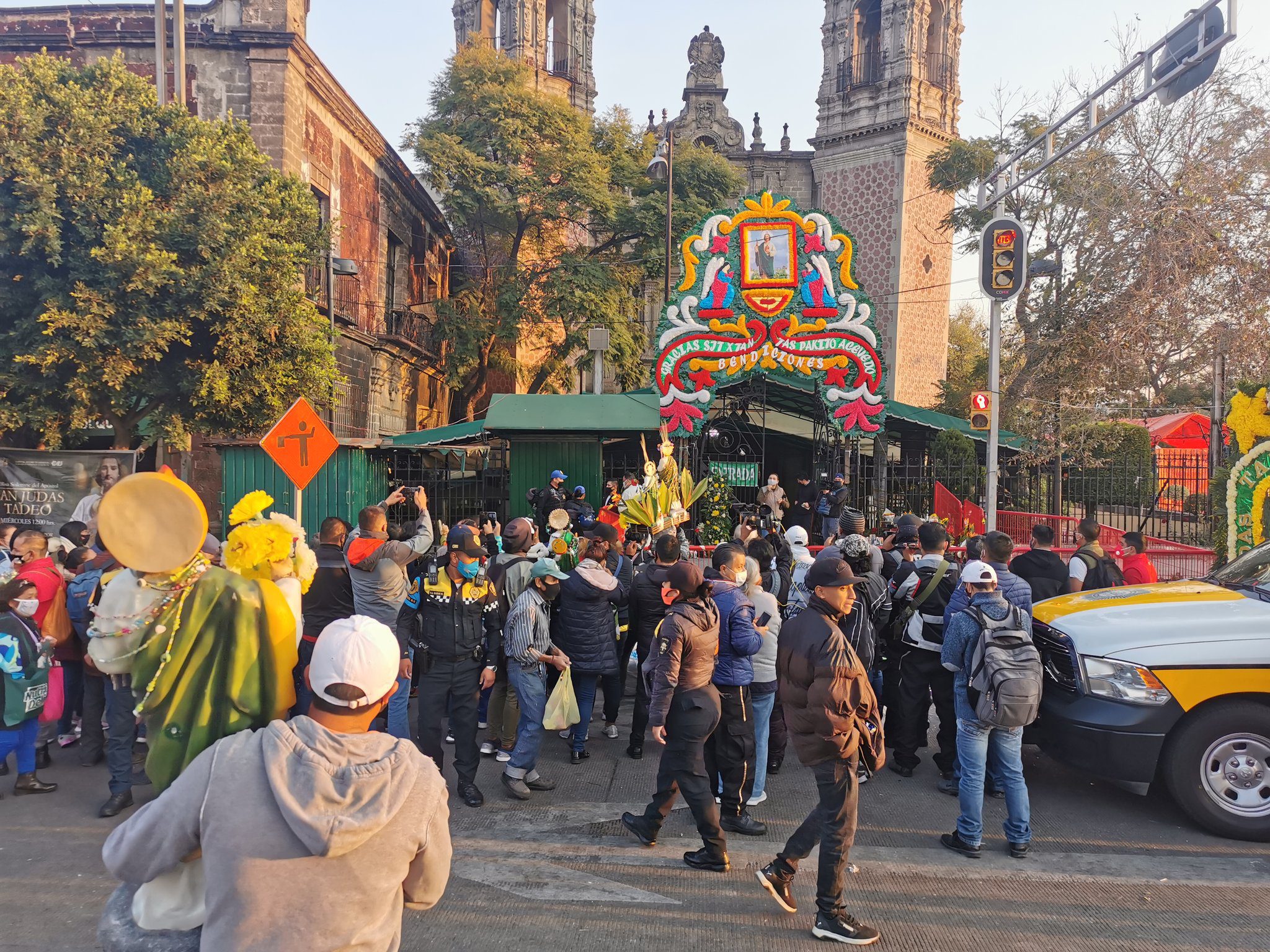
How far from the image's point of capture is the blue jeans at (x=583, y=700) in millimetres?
6297

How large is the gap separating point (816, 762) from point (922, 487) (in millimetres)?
15407

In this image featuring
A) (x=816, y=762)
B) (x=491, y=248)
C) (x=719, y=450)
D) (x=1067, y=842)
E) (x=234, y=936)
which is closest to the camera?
(x=234, y=936)

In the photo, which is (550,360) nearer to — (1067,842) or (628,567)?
(628,567)

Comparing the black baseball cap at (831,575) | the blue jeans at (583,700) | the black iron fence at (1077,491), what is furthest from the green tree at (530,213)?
Answer: the black baseball cap at (831,575)

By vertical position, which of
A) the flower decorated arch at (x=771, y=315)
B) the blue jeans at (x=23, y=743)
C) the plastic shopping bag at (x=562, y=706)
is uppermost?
the flower decorated arch at (x=771, y=315)

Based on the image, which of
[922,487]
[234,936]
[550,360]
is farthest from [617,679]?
[550,360]

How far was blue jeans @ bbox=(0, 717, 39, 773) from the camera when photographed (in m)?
5.45

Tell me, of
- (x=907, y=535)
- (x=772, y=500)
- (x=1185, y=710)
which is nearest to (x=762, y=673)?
(x=907, y=535)

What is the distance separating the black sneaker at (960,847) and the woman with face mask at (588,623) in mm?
2485

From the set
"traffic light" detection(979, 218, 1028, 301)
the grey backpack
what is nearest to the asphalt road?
the grey backpack

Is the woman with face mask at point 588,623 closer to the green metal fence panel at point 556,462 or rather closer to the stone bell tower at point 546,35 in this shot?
the green metal fence panel at point 556,462

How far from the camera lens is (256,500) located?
13.5 ft

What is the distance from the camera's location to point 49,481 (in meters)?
11.7

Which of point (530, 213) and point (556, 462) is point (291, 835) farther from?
point (530, 213)
